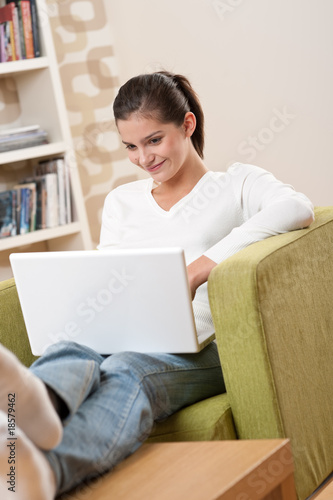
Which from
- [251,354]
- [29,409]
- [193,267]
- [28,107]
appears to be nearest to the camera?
[29,409]

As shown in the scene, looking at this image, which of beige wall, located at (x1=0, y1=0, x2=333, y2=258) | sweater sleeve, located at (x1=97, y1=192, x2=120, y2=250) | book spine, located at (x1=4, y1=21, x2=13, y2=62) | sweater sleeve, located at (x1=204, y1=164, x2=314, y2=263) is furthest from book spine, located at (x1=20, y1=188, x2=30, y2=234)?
sweater sleeve, located at (x1=204, y1=164, x2=314, y2=263)

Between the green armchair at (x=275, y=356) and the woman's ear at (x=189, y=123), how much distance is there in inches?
16.8

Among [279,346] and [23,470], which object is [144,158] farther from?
[23,470]

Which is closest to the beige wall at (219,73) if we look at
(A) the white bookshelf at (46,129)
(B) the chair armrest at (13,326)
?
(A) the white bookshelf at (46,129)

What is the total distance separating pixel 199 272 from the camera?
4.79 feet

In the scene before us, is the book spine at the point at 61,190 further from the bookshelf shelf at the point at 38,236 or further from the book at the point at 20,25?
the book at the point at 20,25

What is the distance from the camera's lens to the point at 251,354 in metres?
1.32

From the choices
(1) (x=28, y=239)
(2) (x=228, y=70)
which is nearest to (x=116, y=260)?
(1) (x=28, y=239)

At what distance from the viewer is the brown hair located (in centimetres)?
167

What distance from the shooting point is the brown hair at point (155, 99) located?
65.8 inches

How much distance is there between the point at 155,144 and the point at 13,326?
0.55 m

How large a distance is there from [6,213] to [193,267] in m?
1.60

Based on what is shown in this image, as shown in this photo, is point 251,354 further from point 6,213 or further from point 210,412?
point 6,213

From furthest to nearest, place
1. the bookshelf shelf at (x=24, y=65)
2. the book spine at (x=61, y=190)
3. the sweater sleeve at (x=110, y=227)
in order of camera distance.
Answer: the book spine at (x=61, y=190), the bookshelf shelf at (x=24, y=65), the sweater sleeve at (x=110, y=227)
